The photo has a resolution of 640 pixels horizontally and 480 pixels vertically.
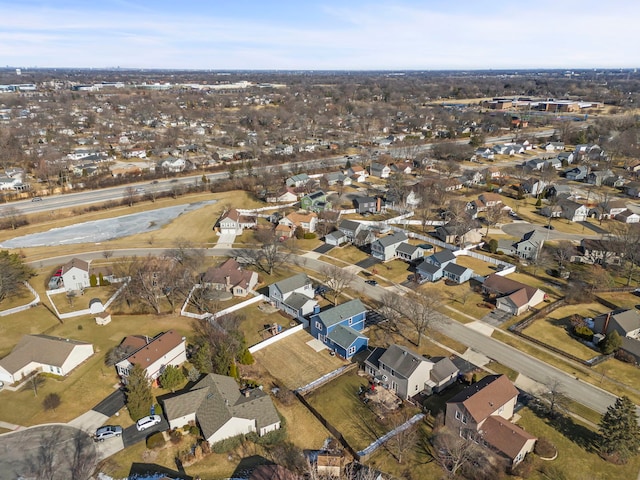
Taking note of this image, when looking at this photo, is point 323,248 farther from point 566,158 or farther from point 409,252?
point 566,158

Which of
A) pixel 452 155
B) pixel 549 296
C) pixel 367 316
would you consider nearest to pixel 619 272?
pixel 549 296

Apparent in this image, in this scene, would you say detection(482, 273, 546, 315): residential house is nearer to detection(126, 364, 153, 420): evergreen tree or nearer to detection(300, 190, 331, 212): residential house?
detection(300, 190, 331, 212): residential house

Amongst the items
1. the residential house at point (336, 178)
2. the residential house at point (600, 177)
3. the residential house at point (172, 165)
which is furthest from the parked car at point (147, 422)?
the residential house at point (600, 177)

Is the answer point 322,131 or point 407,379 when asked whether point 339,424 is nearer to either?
point 407,379

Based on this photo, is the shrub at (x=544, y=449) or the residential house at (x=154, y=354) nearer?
the shrub at (x=544, y=449)

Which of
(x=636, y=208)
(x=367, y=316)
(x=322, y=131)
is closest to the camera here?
(x=367, y=316)

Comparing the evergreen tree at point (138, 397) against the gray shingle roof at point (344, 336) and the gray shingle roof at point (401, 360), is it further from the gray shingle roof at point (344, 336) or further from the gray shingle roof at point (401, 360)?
the gray shingle roof at point (401, 360)

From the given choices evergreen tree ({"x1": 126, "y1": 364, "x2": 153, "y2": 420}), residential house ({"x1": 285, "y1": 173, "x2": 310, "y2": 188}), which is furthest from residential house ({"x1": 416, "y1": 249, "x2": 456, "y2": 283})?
residential house ({"x1": 285, "y1": 173, "x2": 310, "y2": 188})
